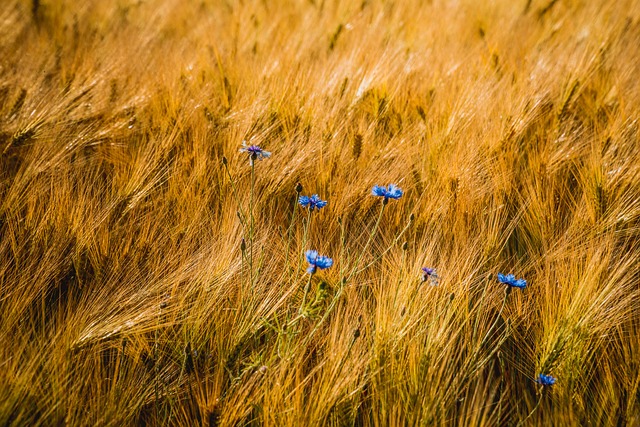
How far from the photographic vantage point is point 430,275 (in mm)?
1104

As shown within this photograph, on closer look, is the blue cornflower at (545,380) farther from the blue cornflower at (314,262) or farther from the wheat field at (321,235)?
the blue cornflower at (314,262)

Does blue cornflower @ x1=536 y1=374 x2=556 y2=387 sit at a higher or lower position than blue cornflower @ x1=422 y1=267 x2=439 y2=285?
lower

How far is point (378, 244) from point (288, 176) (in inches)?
14.5

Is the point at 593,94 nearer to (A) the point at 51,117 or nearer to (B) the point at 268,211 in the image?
(B) the point at 268,211

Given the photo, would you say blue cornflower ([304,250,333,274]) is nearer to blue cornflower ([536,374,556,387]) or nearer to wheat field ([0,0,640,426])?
wheat field ([0,0,640,426])

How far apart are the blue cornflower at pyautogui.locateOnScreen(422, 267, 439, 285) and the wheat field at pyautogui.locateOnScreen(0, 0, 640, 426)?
4 cm

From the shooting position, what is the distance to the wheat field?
39.0 inches

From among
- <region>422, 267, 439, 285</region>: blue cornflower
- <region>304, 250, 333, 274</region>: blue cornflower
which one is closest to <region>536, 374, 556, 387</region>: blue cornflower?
<region>422, 267, 439, 285</region>: blue cornflower

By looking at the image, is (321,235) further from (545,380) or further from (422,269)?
(545,380)

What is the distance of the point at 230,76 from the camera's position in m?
2.10

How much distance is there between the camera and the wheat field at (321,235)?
99cm

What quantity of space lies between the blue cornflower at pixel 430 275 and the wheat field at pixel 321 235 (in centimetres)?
4

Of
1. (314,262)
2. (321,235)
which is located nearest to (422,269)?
(314,262)

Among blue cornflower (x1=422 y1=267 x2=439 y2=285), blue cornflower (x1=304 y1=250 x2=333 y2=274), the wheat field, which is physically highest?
blue cornflower (x1=304 y1=250 x2=333 y2=274)
